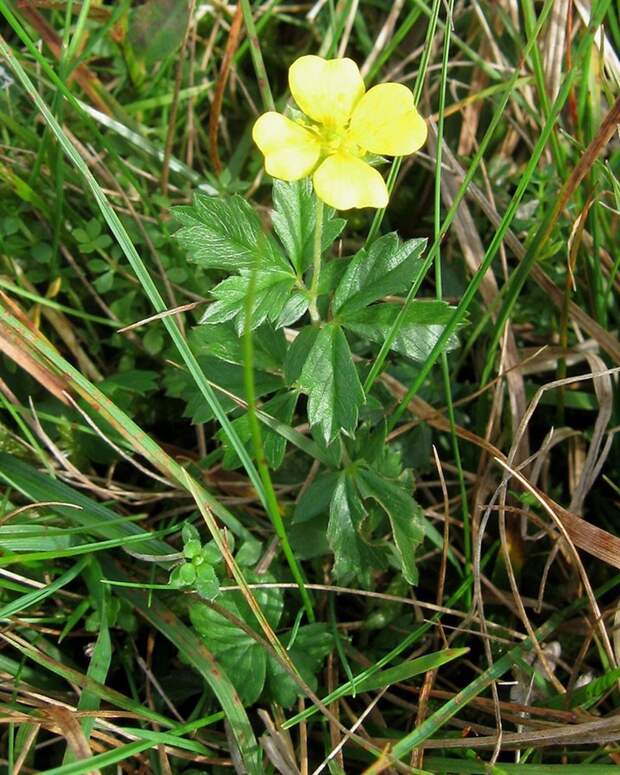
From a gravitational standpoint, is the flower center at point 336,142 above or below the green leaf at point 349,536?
A: above

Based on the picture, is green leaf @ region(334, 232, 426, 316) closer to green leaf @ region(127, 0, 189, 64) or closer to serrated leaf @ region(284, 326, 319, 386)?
serrated leaf @ region(284, 326, 319, 386)

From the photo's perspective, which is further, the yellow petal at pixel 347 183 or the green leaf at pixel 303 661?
the green leaf at pixel 303 661

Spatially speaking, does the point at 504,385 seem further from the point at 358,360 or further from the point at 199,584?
the point at 199,584

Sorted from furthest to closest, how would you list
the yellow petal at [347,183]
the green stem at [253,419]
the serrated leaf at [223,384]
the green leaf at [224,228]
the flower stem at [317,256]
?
the serrated leaf at [223,384], the green leaf at [224,228], the flower stem at [317,256], the yellow petal at [347,183], the green stem at [253,419]

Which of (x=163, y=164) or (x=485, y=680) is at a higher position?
(x=163, y=164)

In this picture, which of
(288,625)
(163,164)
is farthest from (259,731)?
(163,164)

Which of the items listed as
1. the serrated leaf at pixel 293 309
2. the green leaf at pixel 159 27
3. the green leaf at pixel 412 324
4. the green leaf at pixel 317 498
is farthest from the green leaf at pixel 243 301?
the green leaf at pixel 159 27

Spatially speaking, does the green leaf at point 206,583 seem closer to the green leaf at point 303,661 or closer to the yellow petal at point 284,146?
the green leaf at point 303,661
